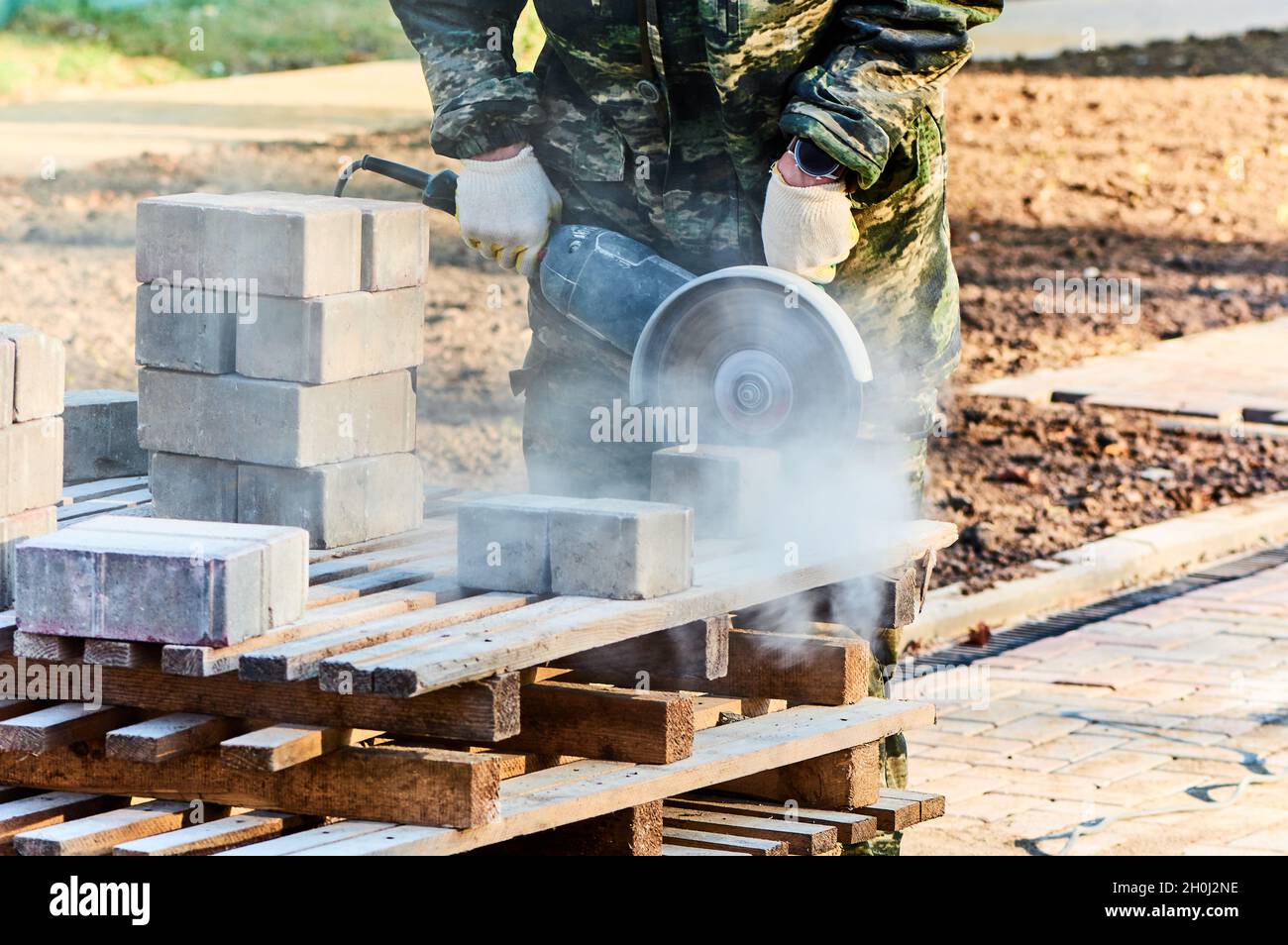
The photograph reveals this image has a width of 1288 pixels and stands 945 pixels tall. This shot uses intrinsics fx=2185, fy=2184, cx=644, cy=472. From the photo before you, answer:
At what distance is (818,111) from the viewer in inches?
197

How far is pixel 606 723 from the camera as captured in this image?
4.43 meters

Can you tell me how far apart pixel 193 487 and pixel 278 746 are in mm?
1305

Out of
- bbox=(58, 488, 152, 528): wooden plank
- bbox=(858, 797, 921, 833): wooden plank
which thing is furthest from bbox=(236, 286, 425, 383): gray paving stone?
bbox=(858, 797, 921, 833): wooden plank

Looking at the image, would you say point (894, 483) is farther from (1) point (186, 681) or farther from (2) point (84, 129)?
(2) point (84, 129)

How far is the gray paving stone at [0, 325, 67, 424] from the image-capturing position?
4.60m

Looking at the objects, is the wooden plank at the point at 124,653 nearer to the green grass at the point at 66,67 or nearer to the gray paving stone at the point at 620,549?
the gray paving stone at the point at 620,549

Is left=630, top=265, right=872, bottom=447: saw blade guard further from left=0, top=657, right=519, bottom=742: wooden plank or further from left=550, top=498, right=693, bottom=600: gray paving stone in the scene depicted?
left=0, top=657, right=519, bottom=742: wooden plank

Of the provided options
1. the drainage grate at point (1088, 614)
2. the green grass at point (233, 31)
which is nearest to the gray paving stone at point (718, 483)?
the drainage grate at point (1088, 614)

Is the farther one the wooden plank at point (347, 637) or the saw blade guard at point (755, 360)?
the saw blade guard at point (755, 360)

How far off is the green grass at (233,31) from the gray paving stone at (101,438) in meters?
15.7

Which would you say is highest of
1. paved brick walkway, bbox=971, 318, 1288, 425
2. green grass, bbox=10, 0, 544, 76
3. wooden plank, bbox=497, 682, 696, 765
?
green grass, bbox=10, 0, 544, 76

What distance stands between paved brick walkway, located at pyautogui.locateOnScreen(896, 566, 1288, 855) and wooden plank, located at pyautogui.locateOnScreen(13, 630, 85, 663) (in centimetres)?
249

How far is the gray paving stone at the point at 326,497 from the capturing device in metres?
4.95

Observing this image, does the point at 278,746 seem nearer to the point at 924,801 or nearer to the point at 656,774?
the point at 656,774
